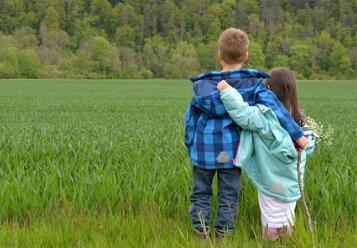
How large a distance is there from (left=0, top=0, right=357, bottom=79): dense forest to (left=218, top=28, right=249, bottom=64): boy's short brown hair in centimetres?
8502

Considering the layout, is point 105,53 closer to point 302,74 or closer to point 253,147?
point 302,74

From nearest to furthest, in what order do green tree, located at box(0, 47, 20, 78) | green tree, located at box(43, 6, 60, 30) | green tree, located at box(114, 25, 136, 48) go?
1. green tree, located at box(0, 47, 20, 78)
2. green tree, located at box(114, 25, 136, 48)
3. green tree, located at box(43, 6, 60, 30)

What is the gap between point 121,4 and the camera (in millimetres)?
150500

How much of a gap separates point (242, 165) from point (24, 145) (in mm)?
4264

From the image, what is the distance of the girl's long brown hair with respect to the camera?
3.83m

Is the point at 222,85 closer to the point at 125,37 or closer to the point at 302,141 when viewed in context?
the point at 302,141

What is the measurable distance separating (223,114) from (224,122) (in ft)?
0.20

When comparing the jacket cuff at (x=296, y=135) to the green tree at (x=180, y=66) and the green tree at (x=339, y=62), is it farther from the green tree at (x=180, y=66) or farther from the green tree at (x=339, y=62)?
the green tree at (x=339, y=62)

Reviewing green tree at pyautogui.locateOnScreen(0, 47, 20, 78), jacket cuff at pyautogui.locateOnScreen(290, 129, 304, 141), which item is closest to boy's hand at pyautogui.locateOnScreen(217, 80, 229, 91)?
jacket cuff at pyautogui.locateOnScreen(290, 129, 304, 141)

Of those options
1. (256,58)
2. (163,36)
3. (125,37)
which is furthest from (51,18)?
(256,58)

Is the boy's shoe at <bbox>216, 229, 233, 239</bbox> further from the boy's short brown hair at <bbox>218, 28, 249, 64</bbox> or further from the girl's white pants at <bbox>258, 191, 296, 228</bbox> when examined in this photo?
the boy's short brown hair at <bbox>218, 28, 249, 64</bbox>

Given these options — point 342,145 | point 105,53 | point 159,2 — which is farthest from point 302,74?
point 342,145

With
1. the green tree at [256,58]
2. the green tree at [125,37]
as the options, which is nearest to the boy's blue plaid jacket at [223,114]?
the green tree at [256,58]

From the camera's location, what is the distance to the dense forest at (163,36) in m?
96.3
